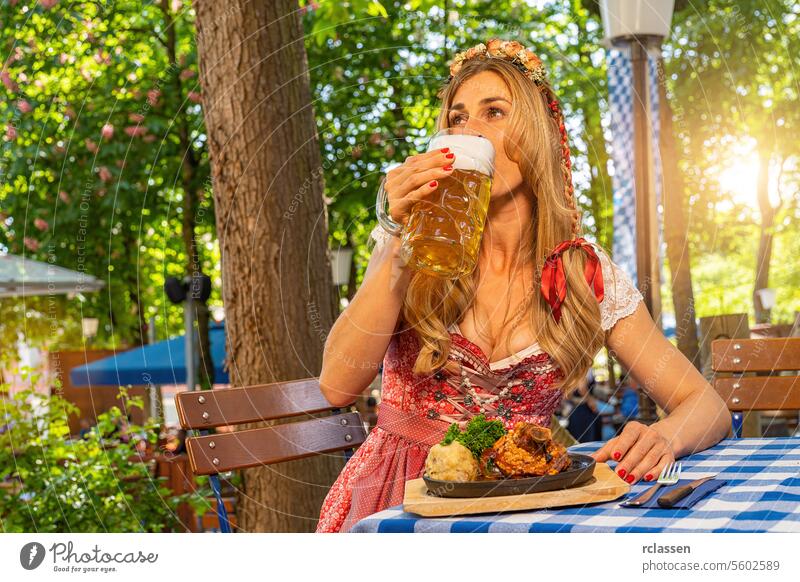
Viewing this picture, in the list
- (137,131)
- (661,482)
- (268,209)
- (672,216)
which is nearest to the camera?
(661,482)

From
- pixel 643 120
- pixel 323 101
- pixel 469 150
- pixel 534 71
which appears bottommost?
pixel 469 150

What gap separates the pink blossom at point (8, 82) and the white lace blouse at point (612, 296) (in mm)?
3625

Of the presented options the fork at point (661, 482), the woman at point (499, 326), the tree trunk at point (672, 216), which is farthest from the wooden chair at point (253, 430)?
the tree trunk at point (672, 216)

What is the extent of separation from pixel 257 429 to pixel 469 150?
2.53 ft

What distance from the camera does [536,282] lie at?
172cm

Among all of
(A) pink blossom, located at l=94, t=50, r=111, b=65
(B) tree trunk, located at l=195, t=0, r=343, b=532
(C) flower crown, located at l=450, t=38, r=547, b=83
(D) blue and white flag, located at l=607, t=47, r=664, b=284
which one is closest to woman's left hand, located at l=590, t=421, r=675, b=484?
(C) flower crown, located at l=450, t=38, r=547, b=83

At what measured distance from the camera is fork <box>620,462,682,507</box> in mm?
1102

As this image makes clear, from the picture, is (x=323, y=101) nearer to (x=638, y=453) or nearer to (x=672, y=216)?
(x=672, y=216)

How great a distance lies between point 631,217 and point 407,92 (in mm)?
2049

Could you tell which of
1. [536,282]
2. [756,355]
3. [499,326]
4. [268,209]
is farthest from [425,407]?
[268,209]

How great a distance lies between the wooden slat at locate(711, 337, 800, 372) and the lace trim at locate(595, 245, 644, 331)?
462 mm

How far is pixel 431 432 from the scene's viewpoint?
1682mm

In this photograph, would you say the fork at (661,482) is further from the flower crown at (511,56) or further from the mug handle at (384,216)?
the flower crown at (511,56)

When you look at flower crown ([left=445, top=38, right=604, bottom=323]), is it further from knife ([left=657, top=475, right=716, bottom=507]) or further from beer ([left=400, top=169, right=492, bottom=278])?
knife ([left=657, top=475, right=716, bottom=507])
